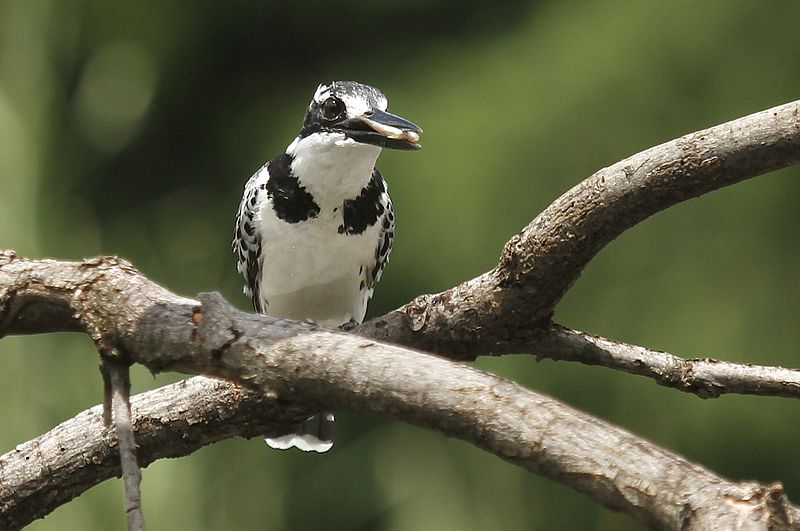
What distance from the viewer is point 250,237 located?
3.14 metres

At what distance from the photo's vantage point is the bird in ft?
9.35

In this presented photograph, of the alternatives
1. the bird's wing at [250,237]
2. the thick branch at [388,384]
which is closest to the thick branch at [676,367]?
the thick branch at [388,384]

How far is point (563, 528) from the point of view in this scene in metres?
4.60

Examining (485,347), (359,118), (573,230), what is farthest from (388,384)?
(359,118)

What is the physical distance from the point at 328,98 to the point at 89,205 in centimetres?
300

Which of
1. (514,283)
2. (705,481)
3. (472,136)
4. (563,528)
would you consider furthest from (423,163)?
(705,481)

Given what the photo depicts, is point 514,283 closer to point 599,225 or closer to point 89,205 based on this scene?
point 599,225

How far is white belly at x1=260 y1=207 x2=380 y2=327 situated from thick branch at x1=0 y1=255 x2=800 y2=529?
1.10 meters

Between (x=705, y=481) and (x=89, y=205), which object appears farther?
(x=89, y=205)

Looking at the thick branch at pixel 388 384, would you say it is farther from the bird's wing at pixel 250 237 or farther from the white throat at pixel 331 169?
the bird's wing at pixel 250 237

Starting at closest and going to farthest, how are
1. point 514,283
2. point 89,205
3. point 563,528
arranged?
1. point 514,283
2. point 563,528
3. point 89,205

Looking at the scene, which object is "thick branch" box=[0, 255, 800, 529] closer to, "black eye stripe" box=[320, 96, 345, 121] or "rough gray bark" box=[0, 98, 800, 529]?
"rough gray bark" box=[0, 98, 800, 529]

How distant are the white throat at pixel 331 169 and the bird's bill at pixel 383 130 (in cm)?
8

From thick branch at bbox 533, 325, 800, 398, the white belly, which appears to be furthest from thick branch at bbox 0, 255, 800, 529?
the white belly
